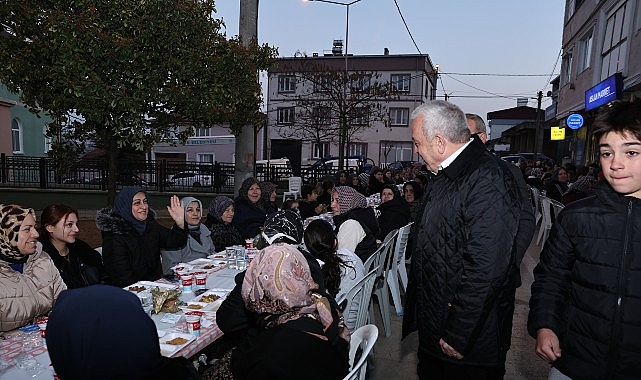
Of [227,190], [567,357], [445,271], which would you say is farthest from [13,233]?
[227,190]

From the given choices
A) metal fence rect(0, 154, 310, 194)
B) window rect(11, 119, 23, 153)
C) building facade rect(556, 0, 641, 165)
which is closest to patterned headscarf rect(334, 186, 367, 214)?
building facade rect(556, 0, 641, 165)

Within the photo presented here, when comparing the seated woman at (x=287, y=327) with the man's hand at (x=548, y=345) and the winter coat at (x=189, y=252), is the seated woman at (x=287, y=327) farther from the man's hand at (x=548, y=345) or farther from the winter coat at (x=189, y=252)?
the winter coat at (x=189, y=252)

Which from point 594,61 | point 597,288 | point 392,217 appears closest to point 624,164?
point 597,288

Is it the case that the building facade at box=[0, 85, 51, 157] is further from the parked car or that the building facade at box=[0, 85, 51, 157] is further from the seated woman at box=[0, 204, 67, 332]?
the seated woman at box=[0, 204, 67, 332]

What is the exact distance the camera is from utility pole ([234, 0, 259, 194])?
6.93 metres

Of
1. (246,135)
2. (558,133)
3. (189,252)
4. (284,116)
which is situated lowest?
(189,252)

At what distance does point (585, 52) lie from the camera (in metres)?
14.8

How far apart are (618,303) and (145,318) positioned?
5.95 feet

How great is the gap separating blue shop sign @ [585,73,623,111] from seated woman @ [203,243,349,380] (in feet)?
33.0

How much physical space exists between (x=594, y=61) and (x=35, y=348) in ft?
50.7

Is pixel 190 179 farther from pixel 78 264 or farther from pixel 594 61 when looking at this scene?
pixel 594 61

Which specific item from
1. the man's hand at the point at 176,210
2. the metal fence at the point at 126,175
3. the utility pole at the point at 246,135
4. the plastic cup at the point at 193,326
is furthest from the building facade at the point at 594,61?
the metal fence at the point at 126,175

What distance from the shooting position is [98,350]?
47.8 inches

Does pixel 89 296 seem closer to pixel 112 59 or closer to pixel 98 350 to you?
pixel 98 350
